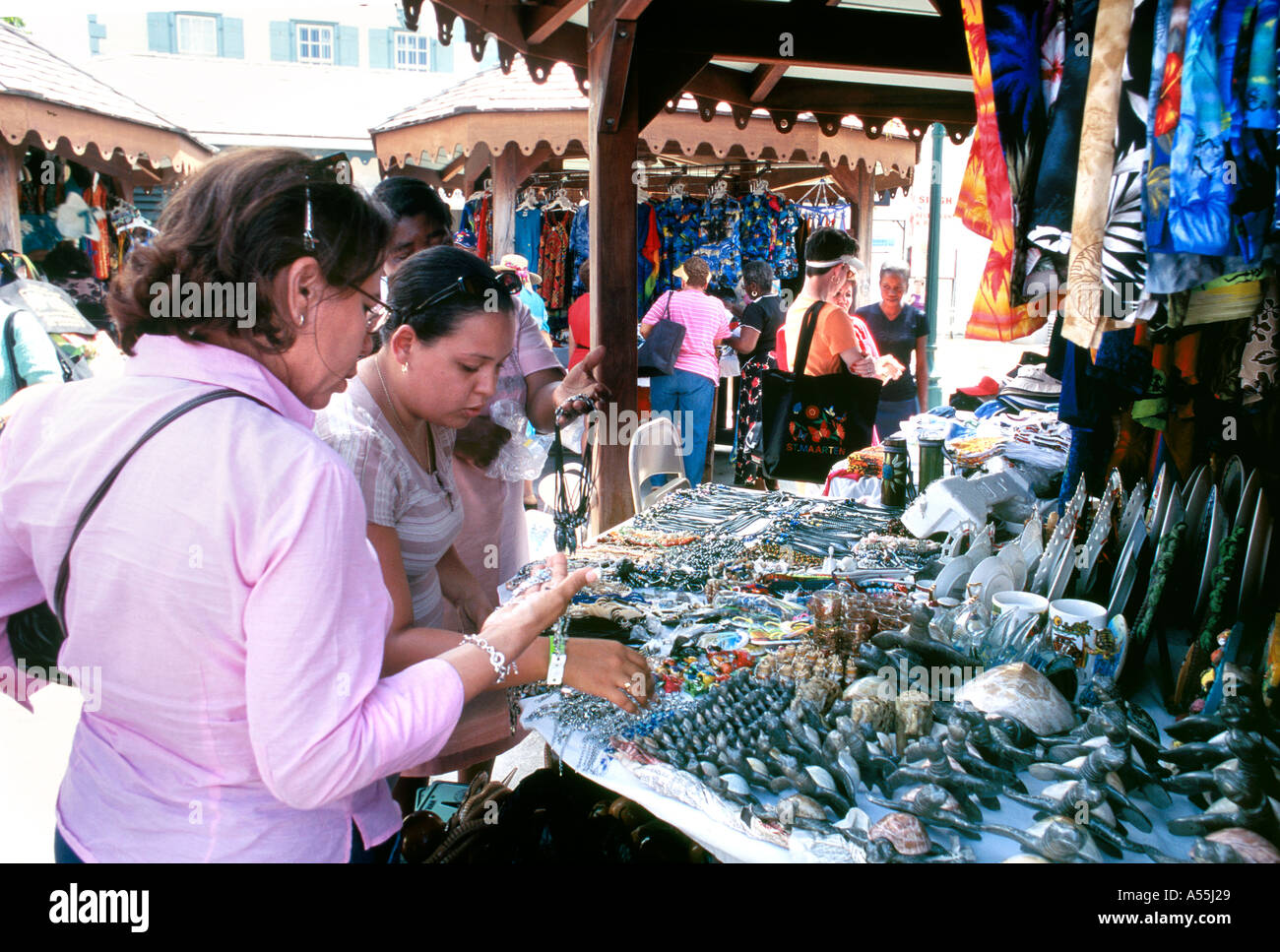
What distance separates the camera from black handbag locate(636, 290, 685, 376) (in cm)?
686

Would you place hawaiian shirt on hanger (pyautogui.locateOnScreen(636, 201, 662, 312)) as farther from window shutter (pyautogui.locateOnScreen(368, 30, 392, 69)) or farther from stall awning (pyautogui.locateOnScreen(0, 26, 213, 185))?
window shutter (pyautogui.locateOnScreen(368, 30, 392, 69))

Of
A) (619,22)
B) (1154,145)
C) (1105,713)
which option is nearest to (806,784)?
(1105,713)

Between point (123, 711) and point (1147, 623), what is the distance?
1885 mm

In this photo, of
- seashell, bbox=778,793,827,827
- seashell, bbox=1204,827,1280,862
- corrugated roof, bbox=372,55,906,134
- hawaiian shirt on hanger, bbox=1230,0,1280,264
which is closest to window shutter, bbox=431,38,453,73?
corrugated roof, bbox=372,55,906,134

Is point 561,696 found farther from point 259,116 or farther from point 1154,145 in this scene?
point 259,116

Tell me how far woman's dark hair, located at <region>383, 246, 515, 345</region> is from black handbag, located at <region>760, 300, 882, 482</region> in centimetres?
322

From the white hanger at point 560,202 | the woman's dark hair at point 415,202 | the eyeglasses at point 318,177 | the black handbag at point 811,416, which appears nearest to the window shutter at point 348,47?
the white hanger at point 560,202

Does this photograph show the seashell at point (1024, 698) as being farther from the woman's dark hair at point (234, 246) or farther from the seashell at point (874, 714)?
the woman's dark hair at point (234, 246)

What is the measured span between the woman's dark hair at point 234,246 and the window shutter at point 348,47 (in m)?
31.6

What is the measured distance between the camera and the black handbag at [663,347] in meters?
6.86

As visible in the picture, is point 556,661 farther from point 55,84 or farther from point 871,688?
point 55,84

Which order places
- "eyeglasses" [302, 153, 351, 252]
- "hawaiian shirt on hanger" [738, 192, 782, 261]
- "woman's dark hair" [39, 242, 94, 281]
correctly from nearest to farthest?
"eyeglasses" [302, 153, 351, 252], "woman's dark hair" [39, 242, 94, 281], "hawaiian shirt on hanger" [738, 192, 782, 261]

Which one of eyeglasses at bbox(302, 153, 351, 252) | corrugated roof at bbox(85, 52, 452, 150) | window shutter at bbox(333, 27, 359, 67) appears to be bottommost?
eyeglasses at bbox(302, 153, 351, 252)

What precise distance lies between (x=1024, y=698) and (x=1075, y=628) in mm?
303
